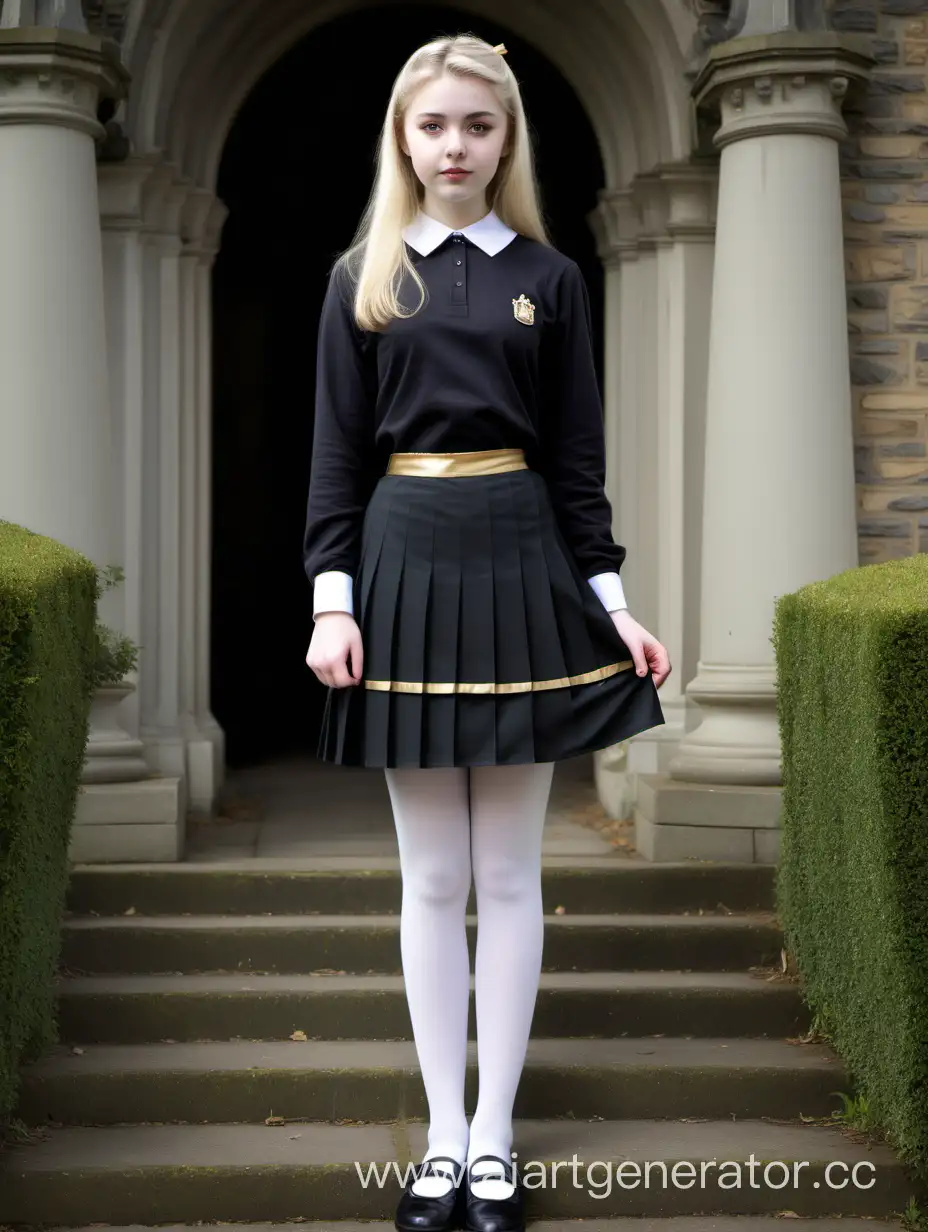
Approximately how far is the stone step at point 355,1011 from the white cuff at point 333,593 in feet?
4.59

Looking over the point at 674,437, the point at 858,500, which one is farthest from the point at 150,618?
the point at 858,500

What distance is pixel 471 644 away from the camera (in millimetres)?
2842

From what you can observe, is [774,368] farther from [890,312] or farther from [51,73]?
[51,73]

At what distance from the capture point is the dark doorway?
8.80 meters

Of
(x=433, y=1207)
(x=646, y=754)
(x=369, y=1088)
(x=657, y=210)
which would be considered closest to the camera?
(x=433, y=1207)

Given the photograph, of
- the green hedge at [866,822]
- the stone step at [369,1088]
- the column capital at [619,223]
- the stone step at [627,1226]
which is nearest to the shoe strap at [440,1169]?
the stone step at [627,1226]

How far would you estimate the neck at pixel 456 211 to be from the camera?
2.88 m

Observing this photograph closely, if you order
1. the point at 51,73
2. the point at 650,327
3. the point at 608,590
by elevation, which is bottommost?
the point at 608,590

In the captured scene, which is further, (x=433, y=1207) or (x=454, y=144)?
(x=433, y=1207)

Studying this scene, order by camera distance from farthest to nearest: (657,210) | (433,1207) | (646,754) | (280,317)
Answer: (280,317)
(657,210)
(646,754)
(433,1207)

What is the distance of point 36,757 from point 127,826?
1550 millimetres

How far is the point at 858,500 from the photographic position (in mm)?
5242

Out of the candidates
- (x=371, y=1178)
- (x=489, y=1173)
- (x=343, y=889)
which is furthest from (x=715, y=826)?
(x=489, y=1173)

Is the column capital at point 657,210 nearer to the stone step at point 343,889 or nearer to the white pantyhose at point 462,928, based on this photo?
the stone step at point 343,889
